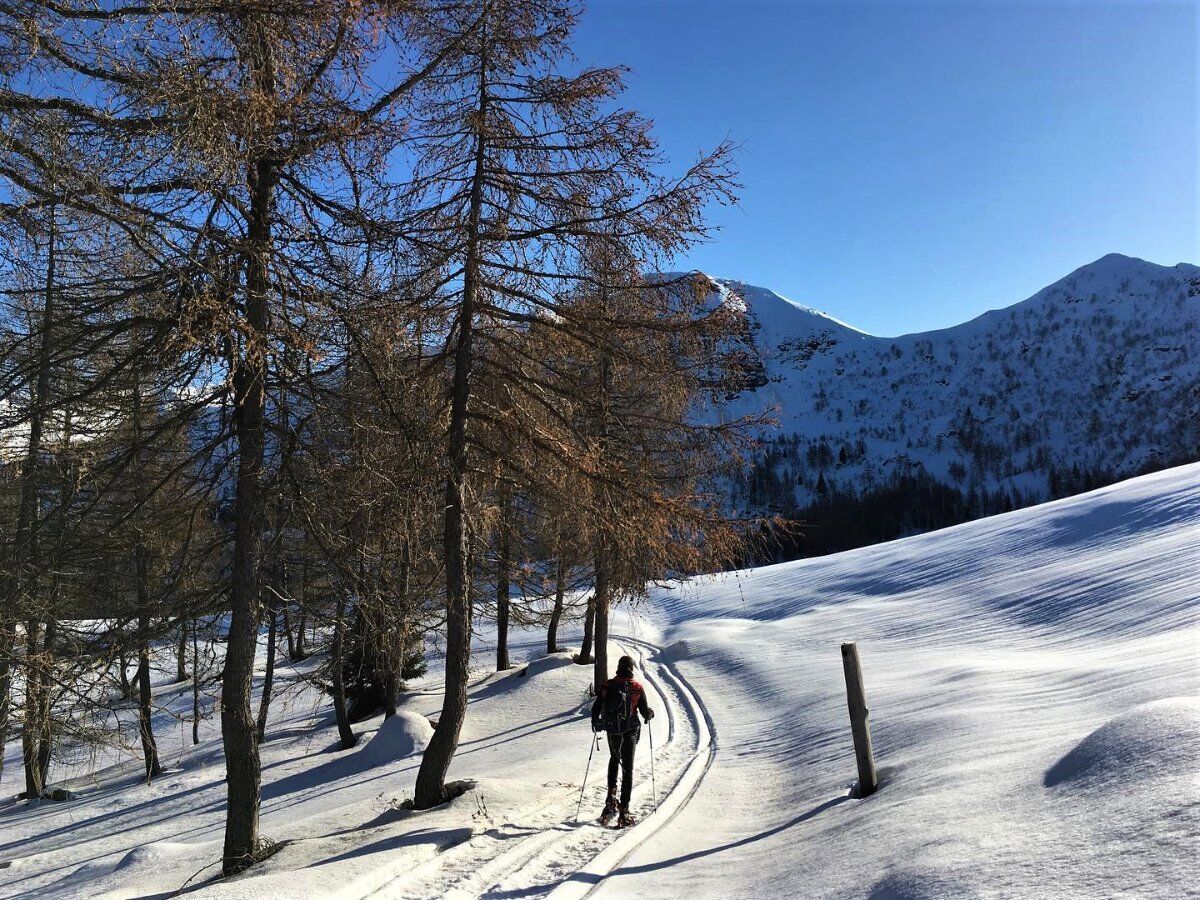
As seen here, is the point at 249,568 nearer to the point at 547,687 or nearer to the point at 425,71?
the point at 425,71

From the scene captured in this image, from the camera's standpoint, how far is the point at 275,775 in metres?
17.8

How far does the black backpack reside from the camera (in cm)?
808

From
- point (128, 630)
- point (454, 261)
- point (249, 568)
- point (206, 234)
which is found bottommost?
point (128, 630)

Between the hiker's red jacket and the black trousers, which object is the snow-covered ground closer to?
the black trousers

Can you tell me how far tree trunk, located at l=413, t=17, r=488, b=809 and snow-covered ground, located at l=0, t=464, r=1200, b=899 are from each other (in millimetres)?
426

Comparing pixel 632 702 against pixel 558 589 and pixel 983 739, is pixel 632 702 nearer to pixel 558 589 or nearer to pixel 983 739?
pixel 983 739

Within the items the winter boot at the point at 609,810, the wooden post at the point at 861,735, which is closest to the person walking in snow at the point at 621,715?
the winter boot at the point at 609,810

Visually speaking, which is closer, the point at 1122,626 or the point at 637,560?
the point at 637,560

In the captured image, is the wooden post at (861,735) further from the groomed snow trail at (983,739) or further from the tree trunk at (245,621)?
the tree trunk at (245,621)

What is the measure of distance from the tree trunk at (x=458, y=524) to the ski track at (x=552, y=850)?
117 cm

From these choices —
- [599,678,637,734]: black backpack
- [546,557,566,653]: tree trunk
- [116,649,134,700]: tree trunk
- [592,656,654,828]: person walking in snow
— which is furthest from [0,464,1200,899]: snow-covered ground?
[546,557,566,653]: tree trunk

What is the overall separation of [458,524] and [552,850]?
338 cm

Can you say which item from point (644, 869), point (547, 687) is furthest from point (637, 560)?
point (547, 687)

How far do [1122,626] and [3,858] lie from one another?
21.8m
